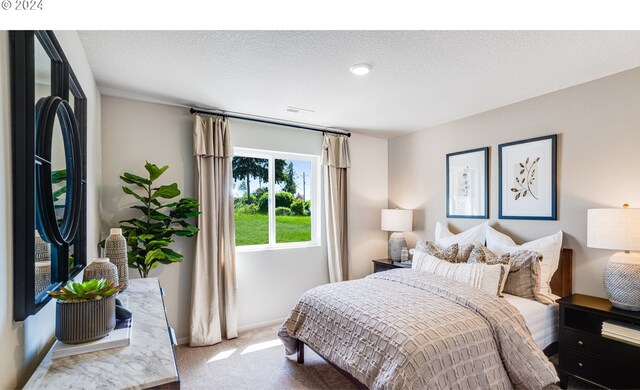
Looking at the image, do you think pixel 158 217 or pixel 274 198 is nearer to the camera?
pixel 158 217

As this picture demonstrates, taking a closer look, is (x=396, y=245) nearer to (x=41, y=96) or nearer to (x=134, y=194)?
(x=134, y=194)

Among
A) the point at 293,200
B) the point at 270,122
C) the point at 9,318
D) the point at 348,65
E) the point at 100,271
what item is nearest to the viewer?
the point at 9,318

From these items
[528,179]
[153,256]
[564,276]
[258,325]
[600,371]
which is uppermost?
[528,179]

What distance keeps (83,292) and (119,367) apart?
0.30m

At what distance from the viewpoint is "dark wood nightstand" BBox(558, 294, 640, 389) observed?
6.87 feet

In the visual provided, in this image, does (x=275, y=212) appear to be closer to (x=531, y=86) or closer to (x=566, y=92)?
(x=531, y=86)

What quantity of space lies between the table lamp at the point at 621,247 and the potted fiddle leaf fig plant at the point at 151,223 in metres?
3.24

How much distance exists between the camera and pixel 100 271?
1350 mm

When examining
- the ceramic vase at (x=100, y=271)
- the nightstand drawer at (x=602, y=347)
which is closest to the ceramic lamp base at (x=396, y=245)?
the nightstand drawer at (x=602, y=347)

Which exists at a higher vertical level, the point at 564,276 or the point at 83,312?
the point at 83,312

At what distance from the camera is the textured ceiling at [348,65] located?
197cm

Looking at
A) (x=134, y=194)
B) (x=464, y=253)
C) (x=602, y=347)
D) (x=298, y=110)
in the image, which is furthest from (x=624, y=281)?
(x=134, y=194)
